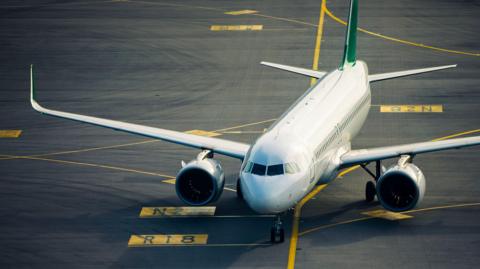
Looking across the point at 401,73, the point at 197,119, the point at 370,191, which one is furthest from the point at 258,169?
the point at 197,119

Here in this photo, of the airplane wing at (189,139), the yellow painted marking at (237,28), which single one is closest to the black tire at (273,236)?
the airplane wing at (189,139)

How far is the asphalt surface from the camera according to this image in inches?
1879

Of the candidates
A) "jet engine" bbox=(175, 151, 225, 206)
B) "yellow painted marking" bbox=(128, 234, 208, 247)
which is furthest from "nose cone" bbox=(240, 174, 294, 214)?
"jet engine" bbox=(175, 151, 225, 206)

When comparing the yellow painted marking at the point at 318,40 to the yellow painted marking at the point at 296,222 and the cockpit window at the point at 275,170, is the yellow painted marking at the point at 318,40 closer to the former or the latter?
Answer: the yellow painted marking at the point at 296,222

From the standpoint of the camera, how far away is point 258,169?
46750 millimetres

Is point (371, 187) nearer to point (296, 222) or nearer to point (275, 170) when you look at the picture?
point (296, 222)

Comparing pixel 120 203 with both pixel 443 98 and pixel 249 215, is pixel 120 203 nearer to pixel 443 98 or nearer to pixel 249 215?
pixel 249 215

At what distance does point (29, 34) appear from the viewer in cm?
8981

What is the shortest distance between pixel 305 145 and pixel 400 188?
16.4 ft

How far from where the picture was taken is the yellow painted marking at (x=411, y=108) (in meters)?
67.8

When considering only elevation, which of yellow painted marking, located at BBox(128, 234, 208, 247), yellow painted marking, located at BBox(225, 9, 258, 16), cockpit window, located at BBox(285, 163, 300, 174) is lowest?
yellow painted marking, located at BBox(128, 234, 208, 247)

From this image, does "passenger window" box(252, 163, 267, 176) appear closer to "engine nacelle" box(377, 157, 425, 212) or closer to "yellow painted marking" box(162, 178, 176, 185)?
"engine nacelle" box(377, 157, 425, 212)

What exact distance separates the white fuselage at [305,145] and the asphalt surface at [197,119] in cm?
238

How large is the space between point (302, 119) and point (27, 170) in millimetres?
16990
